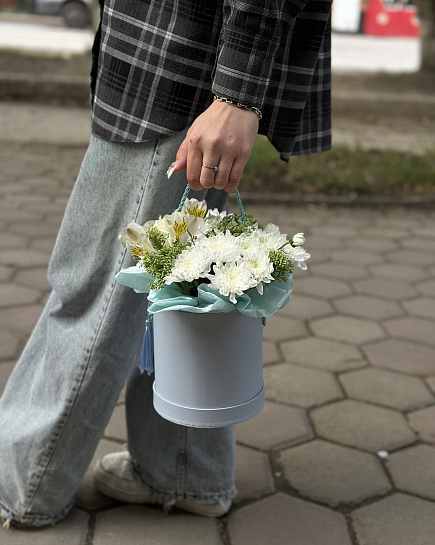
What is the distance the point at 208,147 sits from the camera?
1.23m

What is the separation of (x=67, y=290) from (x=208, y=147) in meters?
0.47

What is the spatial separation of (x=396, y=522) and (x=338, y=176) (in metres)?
3.67

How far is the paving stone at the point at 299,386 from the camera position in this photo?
2312mm

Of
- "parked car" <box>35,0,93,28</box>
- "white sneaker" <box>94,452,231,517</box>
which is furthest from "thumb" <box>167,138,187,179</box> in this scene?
"parked car" <box>35,0,93,28</box>

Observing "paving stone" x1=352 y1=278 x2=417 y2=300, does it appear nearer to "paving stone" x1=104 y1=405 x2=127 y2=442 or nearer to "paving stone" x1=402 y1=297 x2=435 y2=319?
"paving stone" x1=402 y1=297 x2=435 y2=319

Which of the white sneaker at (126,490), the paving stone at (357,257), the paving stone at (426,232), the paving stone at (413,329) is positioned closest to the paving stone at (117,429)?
the white sneaker at (126,490)

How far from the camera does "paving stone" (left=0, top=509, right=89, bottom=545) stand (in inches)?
62.7

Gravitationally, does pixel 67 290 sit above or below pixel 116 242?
below

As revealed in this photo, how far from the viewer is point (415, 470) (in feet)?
6.42

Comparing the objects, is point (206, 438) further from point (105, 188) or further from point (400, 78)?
point (400, 78)

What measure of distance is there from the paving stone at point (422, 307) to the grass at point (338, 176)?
1915 millimetres

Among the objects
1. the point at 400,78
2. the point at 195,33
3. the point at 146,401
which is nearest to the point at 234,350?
the point at 146,401

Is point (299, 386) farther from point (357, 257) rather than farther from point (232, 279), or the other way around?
point (357, 257)

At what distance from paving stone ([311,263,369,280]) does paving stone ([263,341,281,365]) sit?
896mm
